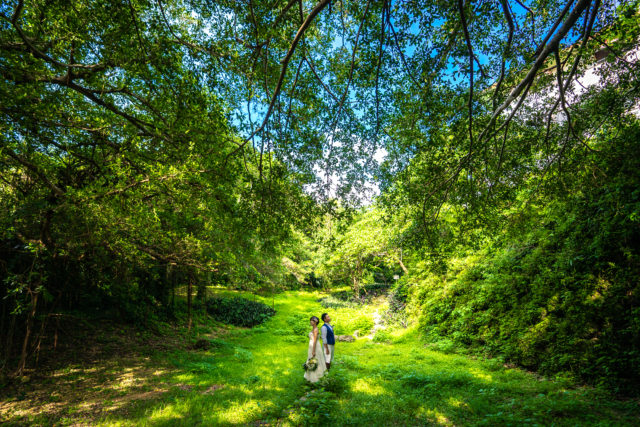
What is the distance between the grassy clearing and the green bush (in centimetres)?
689

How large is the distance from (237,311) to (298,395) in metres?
11.5

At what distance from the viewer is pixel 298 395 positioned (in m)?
5.64

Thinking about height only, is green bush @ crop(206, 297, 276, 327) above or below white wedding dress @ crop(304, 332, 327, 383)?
below

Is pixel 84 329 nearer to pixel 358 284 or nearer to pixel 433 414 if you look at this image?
pixel 433 414

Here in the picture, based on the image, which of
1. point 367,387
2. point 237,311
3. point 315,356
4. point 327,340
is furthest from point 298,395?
point 237,311

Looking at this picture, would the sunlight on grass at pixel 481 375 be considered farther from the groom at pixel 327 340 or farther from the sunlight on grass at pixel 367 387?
the groom at pixel 327 340

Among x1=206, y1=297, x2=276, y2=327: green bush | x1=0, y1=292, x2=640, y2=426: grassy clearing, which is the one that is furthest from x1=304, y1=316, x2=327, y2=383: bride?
x1=206, y1=297, x2=276, y2=327: green bush

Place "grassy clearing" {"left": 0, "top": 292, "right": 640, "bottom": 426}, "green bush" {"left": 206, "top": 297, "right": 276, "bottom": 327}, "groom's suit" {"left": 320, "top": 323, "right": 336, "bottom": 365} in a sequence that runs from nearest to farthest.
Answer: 1. "grassy clearing" {"left": 0, "top": 292, "right": 640, "bottom": 426}
2. "groom's suit" {"left": 320, "top": 323, "right": 336, "bottom": 365}
3. "green bush" {"left": 206, "top": 297, "right": 276, "bottom": 327}

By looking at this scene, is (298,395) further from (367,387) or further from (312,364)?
(367,387)

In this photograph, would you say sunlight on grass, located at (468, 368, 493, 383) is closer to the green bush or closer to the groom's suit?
the groom's suit

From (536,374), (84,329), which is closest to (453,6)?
(536,374)

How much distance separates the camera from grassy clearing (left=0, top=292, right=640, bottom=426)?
4215 mm

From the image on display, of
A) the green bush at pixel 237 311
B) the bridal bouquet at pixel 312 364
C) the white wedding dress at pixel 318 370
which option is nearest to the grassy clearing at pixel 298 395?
the white wedding dress at pixel 318 370

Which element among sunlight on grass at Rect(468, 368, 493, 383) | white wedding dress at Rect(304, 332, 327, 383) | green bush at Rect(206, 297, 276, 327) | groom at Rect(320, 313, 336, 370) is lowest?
green bush at Rect(206, 297, 276, 327)
